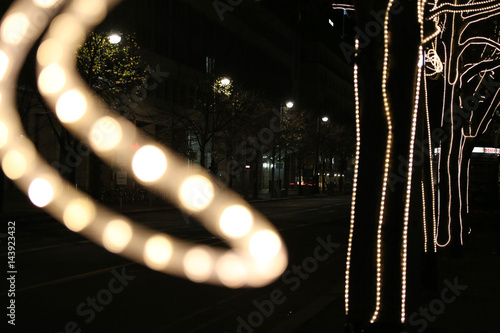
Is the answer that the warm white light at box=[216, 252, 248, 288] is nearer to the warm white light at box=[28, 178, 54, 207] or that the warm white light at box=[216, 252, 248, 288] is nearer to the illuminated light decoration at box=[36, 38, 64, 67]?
the illuminated light decoration at box=[36, 38, 64, 67]

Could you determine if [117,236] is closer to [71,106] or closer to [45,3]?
[45,3]

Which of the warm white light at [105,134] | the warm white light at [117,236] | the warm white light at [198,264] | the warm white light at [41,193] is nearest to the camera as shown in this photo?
the warm white light at [198,264]

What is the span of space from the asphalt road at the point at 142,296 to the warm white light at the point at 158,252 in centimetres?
45

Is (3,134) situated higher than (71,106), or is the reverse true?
(71,106)

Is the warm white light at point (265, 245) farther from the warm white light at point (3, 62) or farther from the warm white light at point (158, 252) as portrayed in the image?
the warm white light at point (3, 62)

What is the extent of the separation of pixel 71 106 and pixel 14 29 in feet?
22.6

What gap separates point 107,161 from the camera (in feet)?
158

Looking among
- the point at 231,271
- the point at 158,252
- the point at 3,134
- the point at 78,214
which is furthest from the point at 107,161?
the point at 231,271

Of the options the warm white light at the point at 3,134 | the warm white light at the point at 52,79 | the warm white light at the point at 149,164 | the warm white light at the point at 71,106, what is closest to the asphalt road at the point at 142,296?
the warm white light at the point at 52,79

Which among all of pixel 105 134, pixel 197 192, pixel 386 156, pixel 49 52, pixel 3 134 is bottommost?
pixel 197 192

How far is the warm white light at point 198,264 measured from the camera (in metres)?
12.4

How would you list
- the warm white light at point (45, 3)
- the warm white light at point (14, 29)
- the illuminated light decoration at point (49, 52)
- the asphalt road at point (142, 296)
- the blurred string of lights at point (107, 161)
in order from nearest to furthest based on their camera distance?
the asphalt road at point (142, 296), the blurred string of lights at point (107, 161), the warm white light at point (14, 29), the illuminated light decoration at point (49, 52), the warm white light at point (45, 3)

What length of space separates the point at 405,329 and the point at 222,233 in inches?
584

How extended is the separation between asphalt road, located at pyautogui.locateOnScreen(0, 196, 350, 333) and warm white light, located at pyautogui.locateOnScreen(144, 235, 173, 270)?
0.45 m
